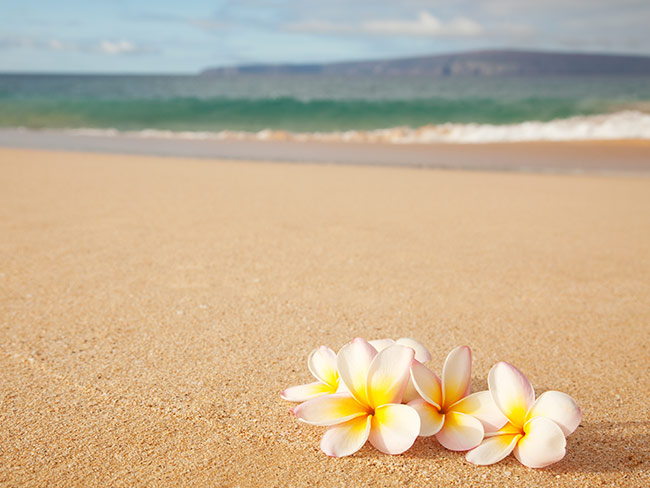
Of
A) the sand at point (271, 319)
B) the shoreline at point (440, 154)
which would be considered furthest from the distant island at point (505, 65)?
the sand at point (271, 319)

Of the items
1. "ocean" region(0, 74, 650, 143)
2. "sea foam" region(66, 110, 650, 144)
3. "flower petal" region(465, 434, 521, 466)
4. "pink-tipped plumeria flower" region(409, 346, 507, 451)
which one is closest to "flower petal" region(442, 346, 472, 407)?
"pink-tipped plumeria flower" region(409, 346, 507, 451)

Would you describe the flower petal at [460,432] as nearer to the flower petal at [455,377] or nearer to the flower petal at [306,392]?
the flower petal at [455,377]

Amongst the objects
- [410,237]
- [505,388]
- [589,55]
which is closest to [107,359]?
[505,388]

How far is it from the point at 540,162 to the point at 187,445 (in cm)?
726

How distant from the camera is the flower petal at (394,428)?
1.09m

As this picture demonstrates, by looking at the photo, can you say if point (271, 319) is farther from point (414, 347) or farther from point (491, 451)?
point (491, 451)

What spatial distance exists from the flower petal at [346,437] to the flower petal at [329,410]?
2 centimetres

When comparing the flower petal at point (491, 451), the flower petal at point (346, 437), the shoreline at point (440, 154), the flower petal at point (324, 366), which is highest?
the shoreline at point (440, 154)

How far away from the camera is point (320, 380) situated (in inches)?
49.6

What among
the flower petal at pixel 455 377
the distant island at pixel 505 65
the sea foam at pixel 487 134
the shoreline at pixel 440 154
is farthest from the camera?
the distant island at pixel 505 65

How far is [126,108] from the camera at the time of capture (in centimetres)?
2194

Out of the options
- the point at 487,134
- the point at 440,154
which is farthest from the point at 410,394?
the point at 487,134

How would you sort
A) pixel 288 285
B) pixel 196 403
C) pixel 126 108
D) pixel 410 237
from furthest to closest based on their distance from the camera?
pixel 126 108 < pixel 410 237 < pixel 288 285 < pixel 196 403

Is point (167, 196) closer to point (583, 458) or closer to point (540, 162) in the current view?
point (583, 458)
